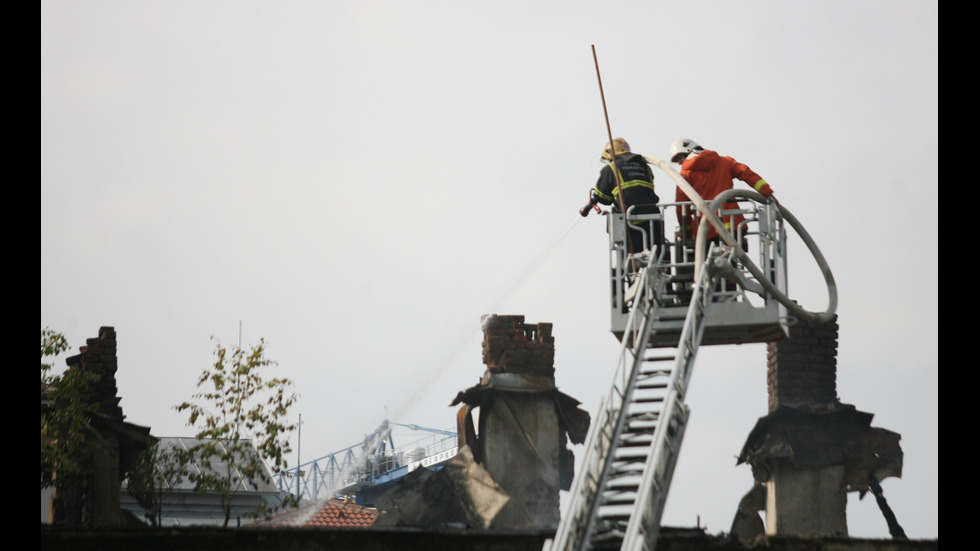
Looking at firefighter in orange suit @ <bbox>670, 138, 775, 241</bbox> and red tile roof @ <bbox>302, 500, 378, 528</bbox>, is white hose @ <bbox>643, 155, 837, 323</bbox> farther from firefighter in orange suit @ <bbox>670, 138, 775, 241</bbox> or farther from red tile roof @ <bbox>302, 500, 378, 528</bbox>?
red tile roof @ <bbox>302, 500, 378, 528</bbox>

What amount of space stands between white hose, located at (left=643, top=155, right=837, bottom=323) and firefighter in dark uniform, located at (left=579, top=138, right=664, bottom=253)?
0.22 metres

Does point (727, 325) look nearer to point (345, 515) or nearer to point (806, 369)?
point (806, 369)

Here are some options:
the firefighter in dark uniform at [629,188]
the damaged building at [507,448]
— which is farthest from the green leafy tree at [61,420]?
the firefighter in dark uniform at [629,188]

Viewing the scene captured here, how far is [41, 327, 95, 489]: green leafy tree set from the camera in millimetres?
16562

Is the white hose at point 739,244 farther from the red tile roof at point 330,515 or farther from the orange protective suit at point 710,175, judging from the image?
the red tile roof at point 330,515

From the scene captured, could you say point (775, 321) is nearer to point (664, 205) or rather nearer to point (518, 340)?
point (664, 205)

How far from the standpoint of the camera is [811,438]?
61.7 feet

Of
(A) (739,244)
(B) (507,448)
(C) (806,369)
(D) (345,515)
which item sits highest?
(A) (739,244)

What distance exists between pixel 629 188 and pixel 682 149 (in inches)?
35.0

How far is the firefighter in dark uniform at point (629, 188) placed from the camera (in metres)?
13.5

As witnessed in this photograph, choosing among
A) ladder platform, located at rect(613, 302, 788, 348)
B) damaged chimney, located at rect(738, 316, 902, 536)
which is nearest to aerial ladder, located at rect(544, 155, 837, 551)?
ladder platform, located at rect(613, 302, 788, 348)

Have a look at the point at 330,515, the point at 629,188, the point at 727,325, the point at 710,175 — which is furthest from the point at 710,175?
the point at 330,515

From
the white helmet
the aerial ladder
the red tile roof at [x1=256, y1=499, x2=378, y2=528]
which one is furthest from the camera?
the red tile roof at [x1=256, y1=499, x2=378, y2=528]

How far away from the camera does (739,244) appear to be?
1276cm
